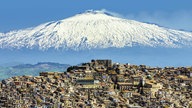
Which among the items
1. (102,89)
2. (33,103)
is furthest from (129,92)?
(33,103)

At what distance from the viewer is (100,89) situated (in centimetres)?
12938

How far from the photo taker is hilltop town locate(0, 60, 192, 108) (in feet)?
379

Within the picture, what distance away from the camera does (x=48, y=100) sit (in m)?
115

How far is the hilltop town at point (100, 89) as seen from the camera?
116 meters

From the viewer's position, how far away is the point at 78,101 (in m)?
117

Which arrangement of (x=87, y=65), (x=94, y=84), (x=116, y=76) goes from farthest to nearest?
(x=87, y=65) < (x=116, y=76) < (x=94, y=84)

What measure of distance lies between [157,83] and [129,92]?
10645 millimetres

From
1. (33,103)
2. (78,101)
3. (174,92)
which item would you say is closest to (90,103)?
(78,101)

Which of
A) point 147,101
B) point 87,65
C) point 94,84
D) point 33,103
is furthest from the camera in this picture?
point 87,65

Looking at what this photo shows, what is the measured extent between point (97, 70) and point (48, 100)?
1369 inches

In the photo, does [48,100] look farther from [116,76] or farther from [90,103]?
[116,76]

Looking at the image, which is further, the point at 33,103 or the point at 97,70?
the point at 97,70

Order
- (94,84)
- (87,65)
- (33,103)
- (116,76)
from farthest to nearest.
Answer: (87,65)
(116,76)
(94,84)
(33,103)

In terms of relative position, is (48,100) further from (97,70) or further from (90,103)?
(97,70)
